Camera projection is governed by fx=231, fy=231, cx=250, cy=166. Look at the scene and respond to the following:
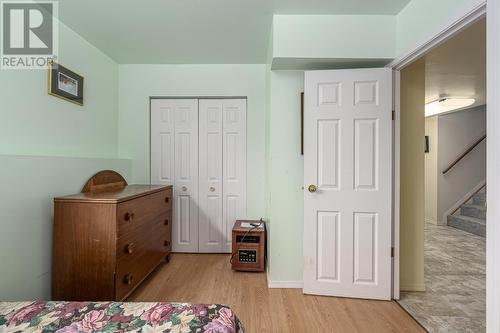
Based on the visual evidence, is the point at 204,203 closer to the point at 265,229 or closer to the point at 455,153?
the point at 265,229

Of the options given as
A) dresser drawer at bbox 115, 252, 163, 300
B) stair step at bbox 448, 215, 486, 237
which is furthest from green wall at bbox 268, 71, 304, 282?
stair step at bbox 448, 215, 486, 237

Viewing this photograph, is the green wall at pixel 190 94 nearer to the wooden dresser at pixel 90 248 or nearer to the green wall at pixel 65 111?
the green wall at pixel 65 111

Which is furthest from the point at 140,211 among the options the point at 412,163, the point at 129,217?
the point at 412,163

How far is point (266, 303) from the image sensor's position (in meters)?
1.93

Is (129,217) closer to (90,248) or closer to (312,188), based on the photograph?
(90,248)

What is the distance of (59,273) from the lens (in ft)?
5.55

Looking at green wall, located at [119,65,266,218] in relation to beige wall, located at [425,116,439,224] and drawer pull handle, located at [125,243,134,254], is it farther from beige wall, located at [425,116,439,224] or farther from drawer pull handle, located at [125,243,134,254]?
beige wall, located at [425,116,439,224]

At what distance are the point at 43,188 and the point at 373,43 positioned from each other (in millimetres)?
2877

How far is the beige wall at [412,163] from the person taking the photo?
6.90 feet

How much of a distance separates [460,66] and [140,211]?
3876 mm

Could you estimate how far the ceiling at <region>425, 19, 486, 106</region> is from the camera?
215 cm

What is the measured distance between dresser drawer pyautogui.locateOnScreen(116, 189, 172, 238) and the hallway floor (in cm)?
231

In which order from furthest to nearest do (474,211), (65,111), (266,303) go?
(474,211) → (65,111) → (266,303)

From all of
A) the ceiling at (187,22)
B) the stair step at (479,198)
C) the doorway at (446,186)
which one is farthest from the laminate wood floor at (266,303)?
the stair step at (479,198)
